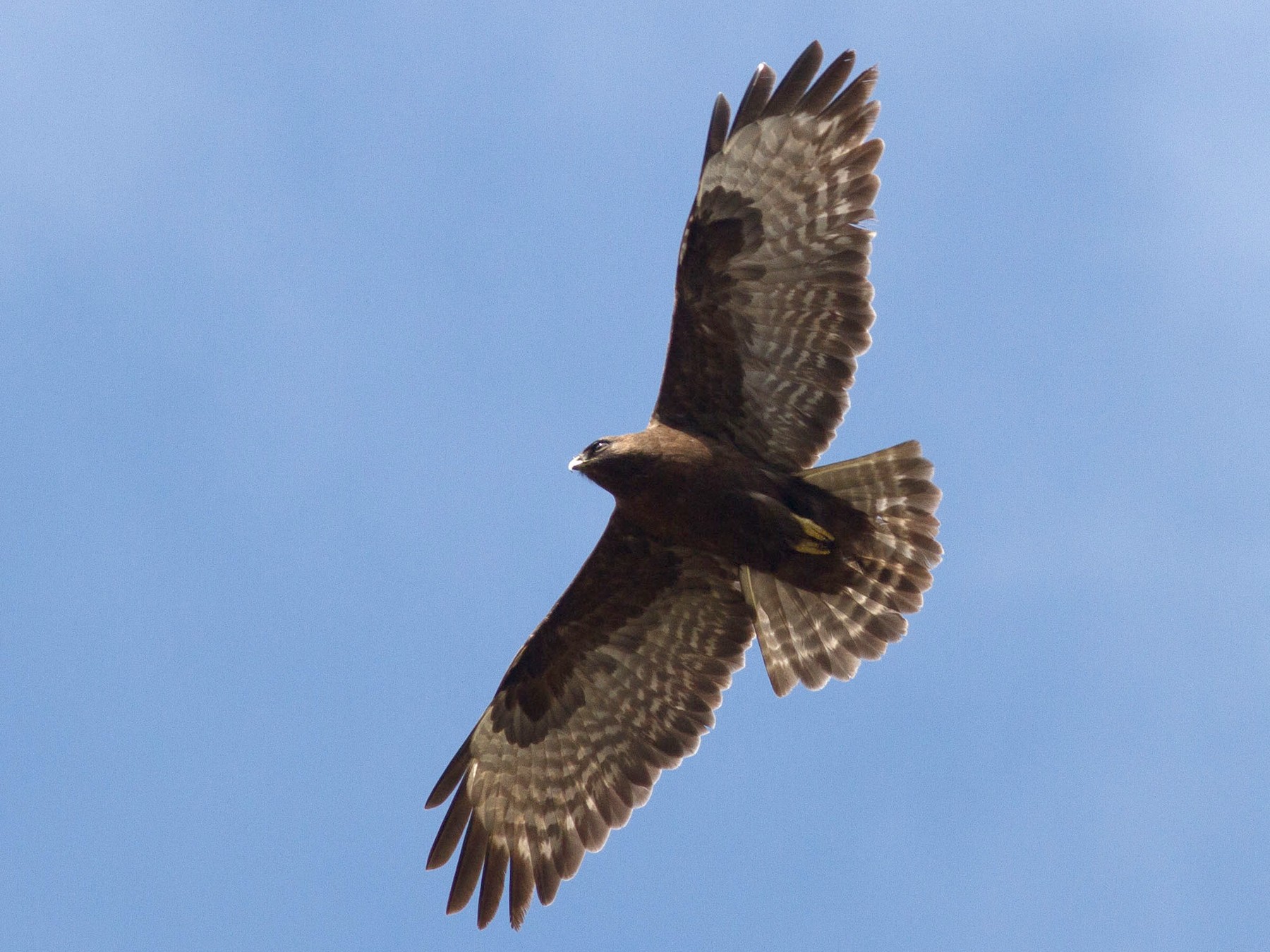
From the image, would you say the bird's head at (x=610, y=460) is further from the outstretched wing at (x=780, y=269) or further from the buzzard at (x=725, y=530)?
the outstretched wing at (x=780, y=269)

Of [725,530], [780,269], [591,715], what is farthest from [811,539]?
[591,715]

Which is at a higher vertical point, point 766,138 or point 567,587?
point 766,138

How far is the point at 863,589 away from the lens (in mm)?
10289

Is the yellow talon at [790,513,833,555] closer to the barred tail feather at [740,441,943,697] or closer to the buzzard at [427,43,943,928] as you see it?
the buzzard at [427,43,943,928]

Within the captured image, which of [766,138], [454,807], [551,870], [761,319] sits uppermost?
[766,138]

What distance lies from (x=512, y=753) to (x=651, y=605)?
1434 millimetres

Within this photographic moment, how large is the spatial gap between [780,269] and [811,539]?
170 centimetres

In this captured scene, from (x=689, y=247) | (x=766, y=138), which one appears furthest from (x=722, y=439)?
(x=766, y=138)

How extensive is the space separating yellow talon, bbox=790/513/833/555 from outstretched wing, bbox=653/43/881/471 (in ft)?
1.35

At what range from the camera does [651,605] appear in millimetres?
10836

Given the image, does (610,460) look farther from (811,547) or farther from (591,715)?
(591,715)

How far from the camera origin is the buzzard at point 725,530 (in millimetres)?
9781

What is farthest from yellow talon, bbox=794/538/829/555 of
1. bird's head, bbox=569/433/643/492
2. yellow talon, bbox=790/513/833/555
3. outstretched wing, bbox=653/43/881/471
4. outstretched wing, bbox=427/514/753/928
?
bird's head, bbox=569/433/643/492

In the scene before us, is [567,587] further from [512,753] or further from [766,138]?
[766,138]
